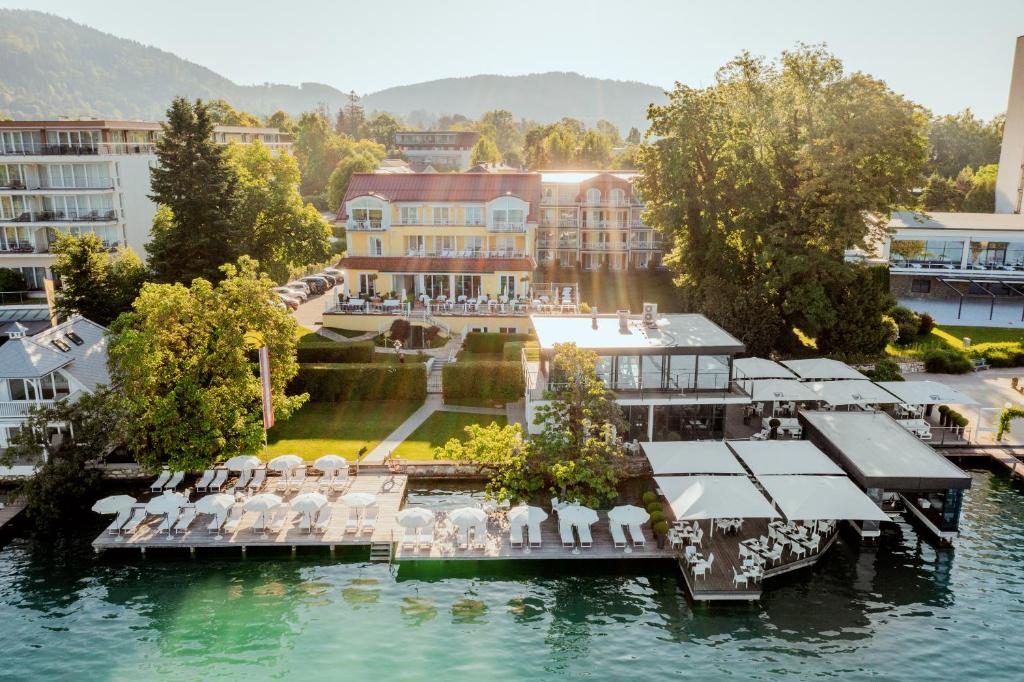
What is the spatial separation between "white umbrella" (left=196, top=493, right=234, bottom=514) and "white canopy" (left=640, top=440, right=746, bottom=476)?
18402 millimetres

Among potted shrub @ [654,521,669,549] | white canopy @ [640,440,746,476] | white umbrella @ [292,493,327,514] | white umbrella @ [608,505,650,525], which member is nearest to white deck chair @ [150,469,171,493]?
white umbrella @ [292,493,327,514]

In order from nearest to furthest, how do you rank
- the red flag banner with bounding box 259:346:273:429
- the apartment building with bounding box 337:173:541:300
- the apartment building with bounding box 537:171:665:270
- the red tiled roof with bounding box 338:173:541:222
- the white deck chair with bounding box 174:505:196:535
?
the white deck chair with bounding box 174:505:196:535
the red flag banner with bounding box 259:346:273:429
the apartment building with bounding box 337:173:541:300
the red tiled roof with bounding box 338:173:541:222
the apartment building with bounding box 537:171:665:270

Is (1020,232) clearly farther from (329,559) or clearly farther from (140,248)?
(140,248)

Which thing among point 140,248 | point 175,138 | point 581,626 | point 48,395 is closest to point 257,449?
point 48,395

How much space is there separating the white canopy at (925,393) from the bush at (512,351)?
21.6m

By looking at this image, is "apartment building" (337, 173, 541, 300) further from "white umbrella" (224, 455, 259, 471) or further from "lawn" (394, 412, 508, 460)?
"white umbrella" (224, 455, 259, 471)

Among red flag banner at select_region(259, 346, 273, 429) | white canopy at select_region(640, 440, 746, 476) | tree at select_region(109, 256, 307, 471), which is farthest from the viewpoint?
red flag banner at select_region(259, 346, 273, 429)

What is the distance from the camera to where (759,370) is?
4206 cm

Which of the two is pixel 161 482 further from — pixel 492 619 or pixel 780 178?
pixel 780 178

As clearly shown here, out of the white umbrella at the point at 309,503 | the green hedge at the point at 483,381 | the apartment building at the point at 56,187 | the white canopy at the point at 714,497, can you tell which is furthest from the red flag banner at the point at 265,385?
the apartment building at the point at 56,187

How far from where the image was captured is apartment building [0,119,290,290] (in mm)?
63625

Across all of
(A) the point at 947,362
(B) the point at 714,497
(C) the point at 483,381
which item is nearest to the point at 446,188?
(C) the point at 483,381

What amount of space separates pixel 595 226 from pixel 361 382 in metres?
39.9

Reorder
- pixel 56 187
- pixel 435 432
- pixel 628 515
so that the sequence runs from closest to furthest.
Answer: pixel 628 515 → pixel 435 432 → pixel 56 187
